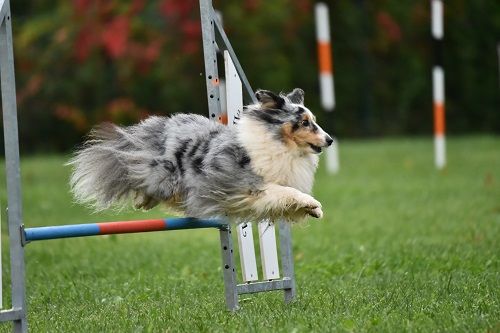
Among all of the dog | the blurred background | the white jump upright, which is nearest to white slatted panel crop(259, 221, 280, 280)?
the white jump upright

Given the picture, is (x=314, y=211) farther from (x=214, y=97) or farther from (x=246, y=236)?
(x=214, y=97)

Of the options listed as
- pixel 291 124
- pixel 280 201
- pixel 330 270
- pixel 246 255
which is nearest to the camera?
pixel 280 201

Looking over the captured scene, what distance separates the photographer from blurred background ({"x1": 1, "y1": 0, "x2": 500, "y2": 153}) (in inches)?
755

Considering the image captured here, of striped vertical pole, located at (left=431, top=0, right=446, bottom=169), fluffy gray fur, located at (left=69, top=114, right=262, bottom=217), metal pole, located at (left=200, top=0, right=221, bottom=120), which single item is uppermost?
striped vertical pole, located at (left=431, top=0, right=446, bottom=169)

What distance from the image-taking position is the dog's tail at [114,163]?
4.84 meters

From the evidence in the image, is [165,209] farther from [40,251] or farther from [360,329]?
[40,251]

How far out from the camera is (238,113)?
5184 millimetres

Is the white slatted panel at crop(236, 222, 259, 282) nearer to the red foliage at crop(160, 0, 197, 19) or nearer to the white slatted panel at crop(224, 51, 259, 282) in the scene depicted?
the white slatted panel at crop(224, 51, 259, 282)

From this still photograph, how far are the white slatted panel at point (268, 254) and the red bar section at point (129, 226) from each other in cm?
91

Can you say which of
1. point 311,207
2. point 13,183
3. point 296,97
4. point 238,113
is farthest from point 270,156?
point 13,183

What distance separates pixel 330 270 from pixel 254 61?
14408 millimetres

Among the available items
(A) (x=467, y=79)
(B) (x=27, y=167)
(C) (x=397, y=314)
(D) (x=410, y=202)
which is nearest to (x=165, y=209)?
(C) (x=397, y=314)

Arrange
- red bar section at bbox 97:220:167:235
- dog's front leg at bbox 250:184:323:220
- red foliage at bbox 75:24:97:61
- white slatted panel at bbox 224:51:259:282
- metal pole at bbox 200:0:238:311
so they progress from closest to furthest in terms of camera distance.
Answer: red bar section at bbox 97:220:167:235 < dog's front leg at bbox 250:184:323:220 < metal pole at bbox 200:0:238:311 < white slatted panel at bbox 224:51:259:282 < red foliage at bbox 75:24:97:61

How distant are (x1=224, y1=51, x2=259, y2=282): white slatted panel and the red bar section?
0.76m
